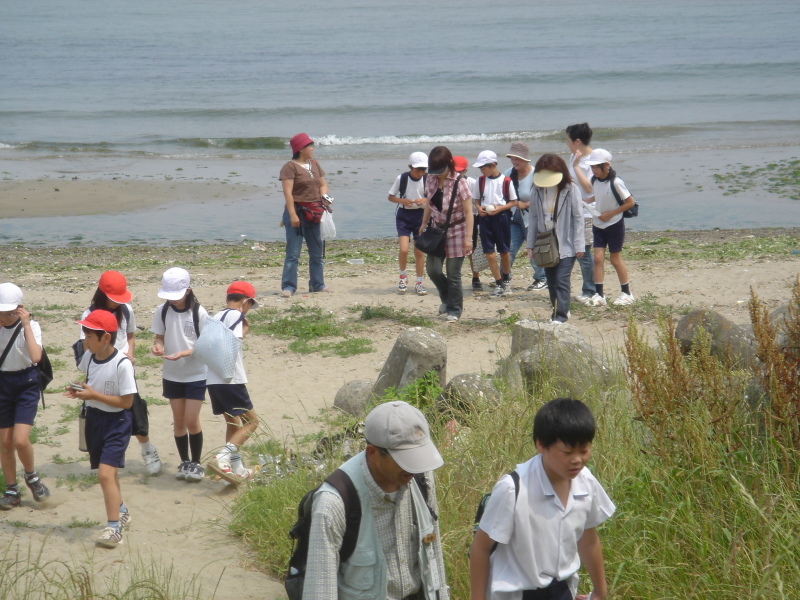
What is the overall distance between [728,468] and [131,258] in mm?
12575

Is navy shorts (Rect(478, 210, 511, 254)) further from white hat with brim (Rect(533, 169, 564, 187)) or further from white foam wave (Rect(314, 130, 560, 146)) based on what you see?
white foam wave (Rect(314, 130, 560, 146))

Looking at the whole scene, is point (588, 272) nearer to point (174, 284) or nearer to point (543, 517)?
point (174, 284)

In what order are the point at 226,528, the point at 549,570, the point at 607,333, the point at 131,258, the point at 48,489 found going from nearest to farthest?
the point at 549,570 < the point at 226,528 < the point at 48,489 < the point at 607,333 < the point at 131,258

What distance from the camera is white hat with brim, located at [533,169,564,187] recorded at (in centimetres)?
850

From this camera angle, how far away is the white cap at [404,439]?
2828 millimetres

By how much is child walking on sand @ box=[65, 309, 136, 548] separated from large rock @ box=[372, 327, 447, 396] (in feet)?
7.48

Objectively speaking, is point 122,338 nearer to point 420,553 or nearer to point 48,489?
point 48,489

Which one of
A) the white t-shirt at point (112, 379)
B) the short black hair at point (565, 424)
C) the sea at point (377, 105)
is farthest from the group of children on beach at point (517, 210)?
the short black hair at point (565, 424)

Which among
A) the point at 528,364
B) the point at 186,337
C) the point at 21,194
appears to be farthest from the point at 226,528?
the point at 21,194

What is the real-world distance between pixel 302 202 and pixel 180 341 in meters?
4.92

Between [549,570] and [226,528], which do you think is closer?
[549,570]

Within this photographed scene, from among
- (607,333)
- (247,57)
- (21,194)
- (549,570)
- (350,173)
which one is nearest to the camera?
(549,570)

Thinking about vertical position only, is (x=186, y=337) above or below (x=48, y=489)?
above

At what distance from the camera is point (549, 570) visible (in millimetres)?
3035
